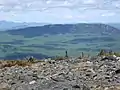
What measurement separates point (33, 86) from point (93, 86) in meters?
2.72

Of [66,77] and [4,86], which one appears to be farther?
[66,77]

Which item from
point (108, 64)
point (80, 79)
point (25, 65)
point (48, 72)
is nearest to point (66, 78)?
point (80, 79)

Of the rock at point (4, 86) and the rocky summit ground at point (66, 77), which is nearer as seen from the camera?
the rocky summit ground at point (66, 77)

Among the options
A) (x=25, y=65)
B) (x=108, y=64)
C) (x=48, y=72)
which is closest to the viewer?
(x=48, y=72)

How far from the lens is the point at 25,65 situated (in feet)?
68.8

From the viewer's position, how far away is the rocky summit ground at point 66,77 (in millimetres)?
14688

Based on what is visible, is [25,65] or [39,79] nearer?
[39,79]

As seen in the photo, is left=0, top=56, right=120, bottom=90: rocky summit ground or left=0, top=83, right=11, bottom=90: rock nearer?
left=0, top=56, right=120, bottom=90: rocky summit ground

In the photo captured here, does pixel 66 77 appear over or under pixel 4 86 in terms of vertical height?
over

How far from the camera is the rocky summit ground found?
14.7 m

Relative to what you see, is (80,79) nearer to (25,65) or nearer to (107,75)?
(107,75)

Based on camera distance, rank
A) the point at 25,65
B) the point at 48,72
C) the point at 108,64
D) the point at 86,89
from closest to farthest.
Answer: the point at 86,89 → the point at 48,72 → the point at 108,64 → the point at 25,65

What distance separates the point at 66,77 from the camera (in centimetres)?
1608

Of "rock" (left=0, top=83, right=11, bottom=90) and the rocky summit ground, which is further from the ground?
the rocky summit ground
